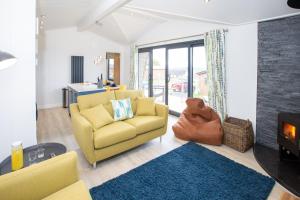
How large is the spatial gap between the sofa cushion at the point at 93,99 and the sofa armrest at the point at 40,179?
5.34 feet

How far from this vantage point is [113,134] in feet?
8.39

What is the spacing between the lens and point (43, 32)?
556 cm

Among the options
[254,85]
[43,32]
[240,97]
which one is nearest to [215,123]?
[240,97]

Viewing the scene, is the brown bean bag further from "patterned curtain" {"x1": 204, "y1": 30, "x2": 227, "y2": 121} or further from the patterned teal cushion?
the patterned teal cushion

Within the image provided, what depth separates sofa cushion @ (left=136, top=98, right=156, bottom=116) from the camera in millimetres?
3381

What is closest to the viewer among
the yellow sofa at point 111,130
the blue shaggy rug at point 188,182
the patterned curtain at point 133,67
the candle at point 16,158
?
the candle at point 16,158

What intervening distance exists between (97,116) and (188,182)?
5.27 feet

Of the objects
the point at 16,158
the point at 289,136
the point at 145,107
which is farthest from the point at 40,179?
the point at 289,136

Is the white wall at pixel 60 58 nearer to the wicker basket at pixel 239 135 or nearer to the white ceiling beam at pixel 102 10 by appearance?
the white ceiling beam at pixel 102 10

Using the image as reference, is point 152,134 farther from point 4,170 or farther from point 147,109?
point 4,170

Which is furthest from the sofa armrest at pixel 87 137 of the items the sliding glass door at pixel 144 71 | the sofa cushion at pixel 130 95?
the sliding glass door at pixel 144 71

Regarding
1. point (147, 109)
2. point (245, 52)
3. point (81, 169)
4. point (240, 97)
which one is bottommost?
point (81, 169)

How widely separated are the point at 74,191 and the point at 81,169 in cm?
120

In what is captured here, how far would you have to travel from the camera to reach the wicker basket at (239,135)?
9.80ft
